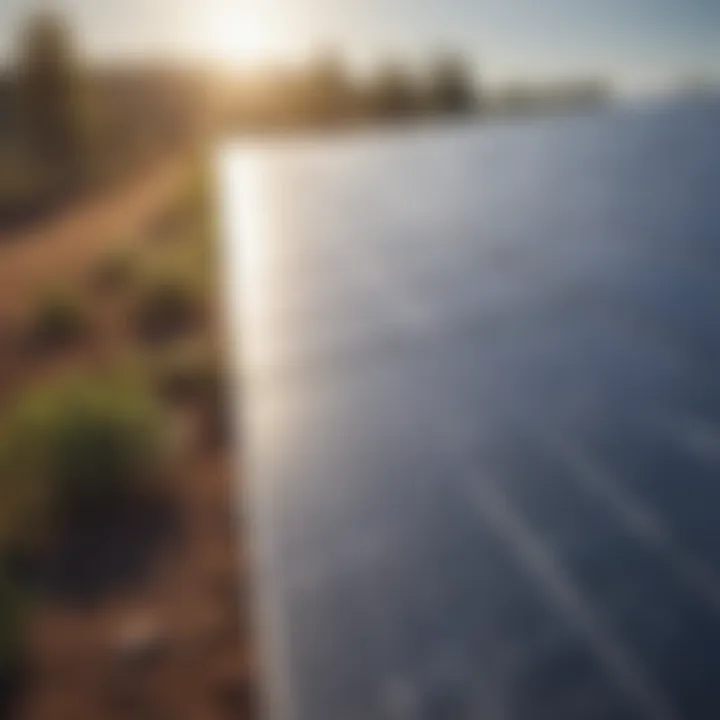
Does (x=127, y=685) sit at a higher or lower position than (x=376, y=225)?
lower

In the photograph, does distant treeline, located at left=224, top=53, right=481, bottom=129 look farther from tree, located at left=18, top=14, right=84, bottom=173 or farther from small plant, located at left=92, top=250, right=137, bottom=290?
small plant, located at left=92, top=250, right=137, bottom=290

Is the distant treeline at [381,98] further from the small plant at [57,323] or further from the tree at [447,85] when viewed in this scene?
the small plant at [57,323]

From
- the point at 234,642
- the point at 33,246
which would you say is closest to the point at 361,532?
the point at 234,642

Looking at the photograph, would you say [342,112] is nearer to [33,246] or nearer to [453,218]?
[33,246]

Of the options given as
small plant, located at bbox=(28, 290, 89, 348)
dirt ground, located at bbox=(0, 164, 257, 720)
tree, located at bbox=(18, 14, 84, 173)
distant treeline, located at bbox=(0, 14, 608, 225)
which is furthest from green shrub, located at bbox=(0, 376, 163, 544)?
tree, located at bbox=(18, 14, 84, 173)

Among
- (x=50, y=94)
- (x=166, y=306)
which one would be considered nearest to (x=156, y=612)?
(x=166, y=306)

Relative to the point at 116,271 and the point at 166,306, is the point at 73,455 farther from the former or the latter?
the point at 116,271
